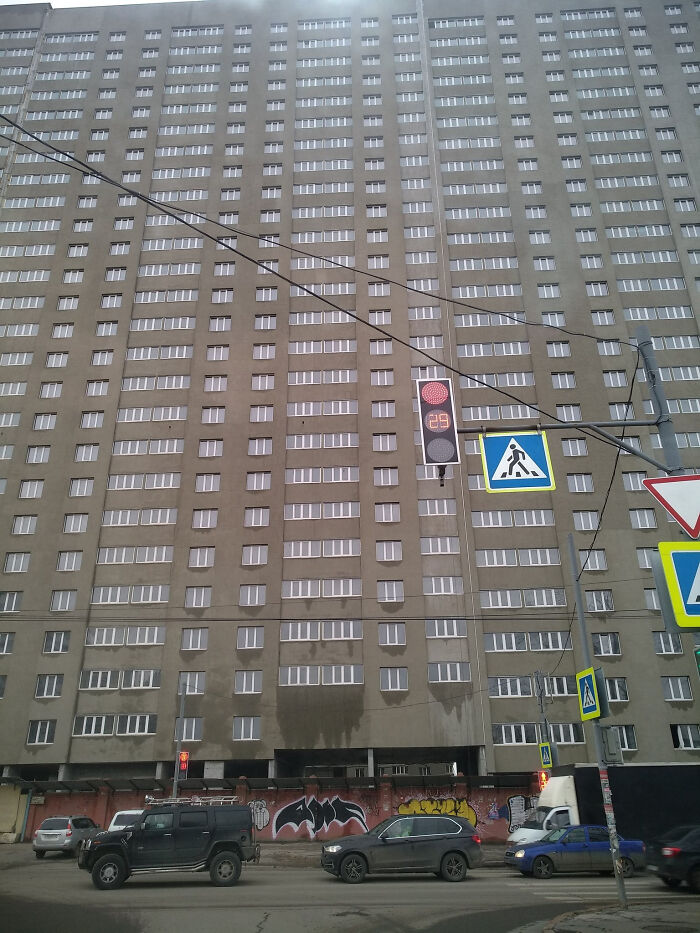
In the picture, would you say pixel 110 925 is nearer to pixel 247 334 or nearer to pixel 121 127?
pixel 247 334

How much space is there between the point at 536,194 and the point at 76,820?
5456cm

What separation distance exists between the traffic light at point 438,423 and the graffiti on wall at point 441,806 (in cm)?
3052

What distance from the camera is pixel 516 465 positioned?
886 centimetres

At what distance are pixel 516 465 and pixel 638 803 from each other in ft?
60.3

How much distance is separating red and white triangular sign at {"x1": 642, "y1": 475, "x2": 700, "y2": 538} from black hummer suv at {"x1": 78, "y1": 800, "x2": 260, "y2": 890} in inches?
530

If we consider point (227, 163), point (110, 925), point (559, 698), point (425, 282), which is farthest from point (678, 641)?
point (227, 163)

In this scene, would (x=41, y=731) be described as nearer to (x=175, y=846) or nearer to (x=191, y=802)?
(x=191, y=802)

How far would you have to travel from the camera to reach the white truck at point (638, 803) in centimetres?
2133

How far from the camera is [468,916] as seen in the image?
11.1 m

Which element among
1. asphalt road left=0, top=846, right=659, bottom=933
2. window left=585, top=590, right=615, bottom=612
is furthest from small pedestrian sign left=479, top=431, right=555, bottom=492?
window left=585, top=590, right=615, bottom=612

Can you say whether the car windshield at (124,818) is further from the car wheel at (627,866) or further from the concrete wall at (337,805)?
the car wheel at (627,866)

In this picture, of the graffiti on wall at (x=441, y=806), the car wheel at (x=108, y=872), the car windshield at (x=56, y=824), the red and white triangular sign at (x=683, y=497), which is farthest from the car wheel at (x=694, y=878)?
the car windshield at (x=56, y=824)

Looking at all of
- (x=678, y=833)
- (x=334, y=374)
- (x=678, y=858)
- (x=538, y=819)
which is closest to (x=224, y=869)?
(x=678, y=858)

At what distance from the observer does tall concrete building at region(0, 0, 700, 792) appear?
3975cm
